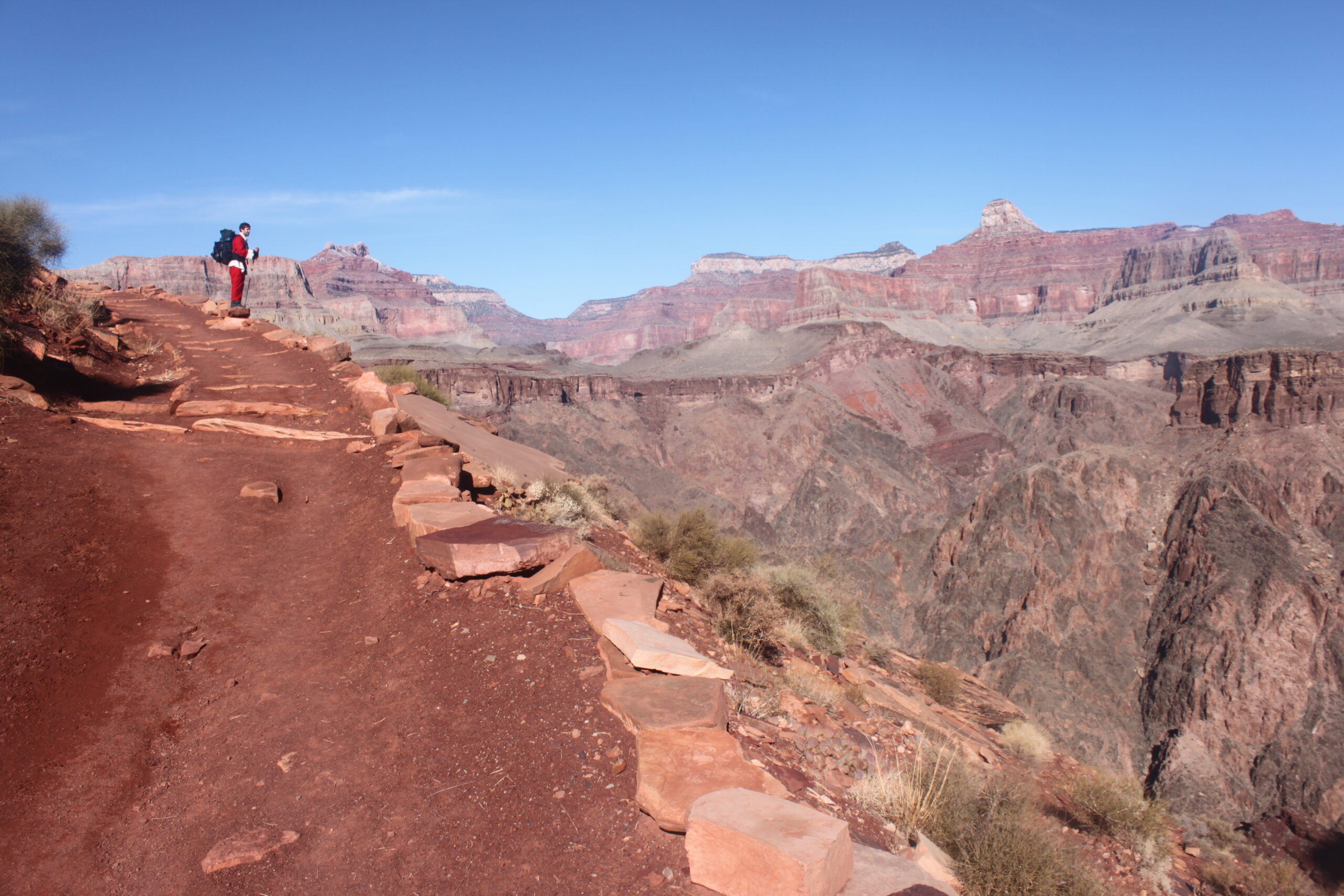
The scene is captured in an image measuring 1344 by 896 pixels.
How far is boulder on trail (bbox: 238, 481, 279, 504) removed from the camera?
25.3 ft

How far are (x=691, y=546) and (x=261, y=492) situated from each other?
5728mm

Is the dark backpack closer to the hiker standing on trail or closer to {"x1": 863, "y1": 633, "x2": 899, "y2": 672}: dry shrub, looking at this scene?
the hiker standing on trail

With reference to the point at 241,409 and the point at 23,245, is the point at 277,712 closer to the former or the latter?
the point at 241,409

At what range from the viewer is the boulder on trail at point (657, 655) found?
4.89 meters

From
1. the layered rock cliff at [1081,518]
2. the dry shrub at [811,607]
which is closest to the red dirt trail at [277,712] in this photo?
the dry shrub at [811,607]

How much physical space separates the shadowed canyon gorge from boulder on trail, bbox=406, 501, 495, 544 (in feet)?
72.7

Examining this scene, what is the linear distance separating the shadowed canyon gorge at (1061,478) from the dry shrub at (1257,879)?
13.5m

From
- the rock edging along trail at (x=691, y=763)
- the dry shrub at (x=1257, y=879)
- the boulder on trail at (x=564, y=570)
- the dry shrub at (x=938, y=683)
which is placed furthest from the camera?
the dry shrub at (x=938, y=683)

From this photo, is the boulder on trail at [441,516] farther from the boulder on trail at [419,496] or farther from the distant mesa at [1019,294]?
the distant mesa at [1019,294]

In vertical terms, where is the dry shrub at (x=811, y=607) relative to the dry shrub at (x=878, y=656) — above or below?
above

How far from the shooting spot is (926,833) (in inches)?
183

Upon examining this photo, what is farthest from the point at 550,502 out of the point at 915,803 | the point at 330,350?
the point at 330,350

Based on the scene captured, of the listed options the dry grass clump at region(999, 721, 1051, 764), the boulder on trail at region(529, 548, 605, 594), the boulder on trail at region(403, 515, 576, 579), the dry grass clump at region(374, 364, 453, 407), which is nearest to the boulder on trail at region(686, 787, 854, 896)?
the boulder on trail at region(529, 548, 605, 594)

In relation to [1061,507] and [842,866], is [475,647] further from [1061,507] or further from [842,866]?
[1061,507]
